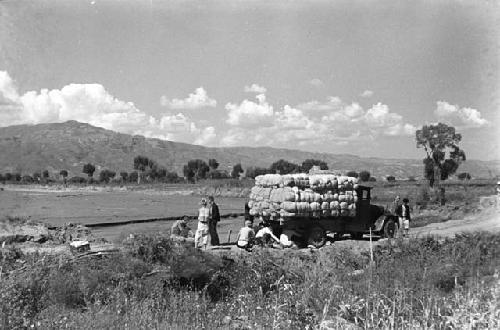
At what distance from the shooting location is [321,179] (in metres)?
16.1

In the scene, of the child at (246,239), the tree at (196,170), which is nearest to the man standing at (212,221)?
the child at (246,239)

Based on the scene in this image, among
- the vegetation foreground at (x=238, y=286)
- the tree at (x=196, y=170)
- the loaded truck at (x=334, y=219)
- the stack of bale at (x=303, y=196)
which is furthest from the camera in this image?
the tree at (x=196, y=170)

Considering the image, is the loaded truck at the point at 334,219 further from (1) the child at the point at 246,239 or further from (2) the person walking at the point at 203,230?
(2) the person walking at the point at 203,230

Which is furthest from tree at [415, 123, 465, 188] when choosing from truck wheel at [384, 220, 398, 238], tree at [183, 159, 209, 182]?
tree at [183, 159, 209, 182]

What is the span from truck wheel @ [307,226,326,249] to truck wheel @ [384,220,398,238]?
301 cm

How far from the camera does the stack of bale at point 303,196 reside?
1580 centimetres

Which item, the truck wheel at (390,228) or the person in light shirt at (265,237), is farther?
the truck wheel at (390,228)

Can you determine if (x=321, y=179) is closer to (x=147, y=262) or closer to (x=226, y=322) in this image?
(x=147, y=262)

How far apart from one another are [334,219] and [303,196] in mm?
1784

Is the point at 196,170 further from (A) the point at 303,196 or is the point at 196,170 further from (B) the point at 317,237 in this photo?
(A) the point at 303,196

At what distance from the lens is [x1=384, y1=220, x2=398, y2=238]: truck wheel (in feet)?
61.2

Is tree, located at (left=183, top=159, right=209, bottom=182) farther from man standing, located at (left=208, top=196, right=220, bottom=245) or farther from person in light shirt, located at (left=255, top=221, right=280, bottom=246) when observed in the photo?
person in light shirt, located at (left=255, top=221, right=280, bottom=246)

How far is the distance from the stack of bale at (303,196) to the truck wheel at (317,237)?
52 cm

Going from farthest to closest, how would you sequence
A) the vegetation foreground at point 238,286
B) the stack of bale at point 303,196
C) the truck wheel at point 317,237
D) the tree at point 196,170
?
the tree at point 196,170
the truck wheel at point 317,237
the stack of bale at point 303,196
the vegetation foreground at point 238,286
